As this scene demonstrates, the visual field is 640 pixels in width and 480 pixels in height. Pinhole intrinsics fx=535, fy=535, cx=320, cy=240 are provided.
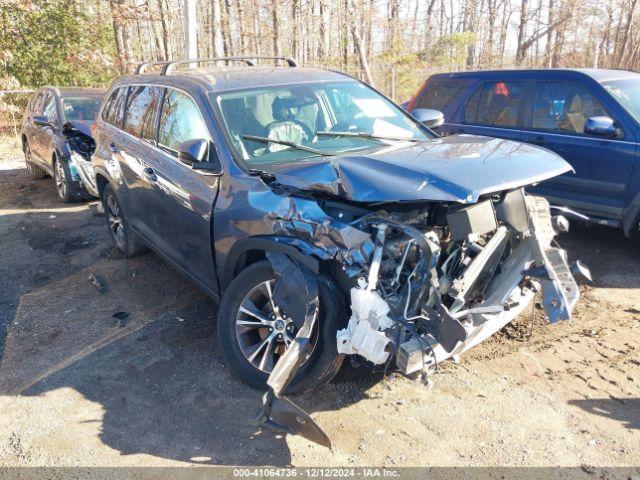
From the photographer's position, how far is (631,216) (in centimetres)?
543

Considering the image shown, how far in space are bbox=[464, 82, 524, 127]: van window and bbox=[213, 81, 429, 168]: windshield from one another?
2.47m

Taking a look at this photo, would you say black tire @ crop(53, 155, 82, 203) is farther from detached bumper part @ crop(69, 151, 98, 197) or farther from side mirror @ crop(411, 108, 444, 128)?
side mirror @ crop(411, 108, 444, 128)

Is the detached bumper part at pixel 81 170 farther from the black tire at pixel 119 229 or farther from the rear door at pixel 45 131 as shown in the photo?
the black tire at pixel 119 229

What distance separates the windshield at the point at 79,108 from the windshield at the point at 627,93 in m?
7.62

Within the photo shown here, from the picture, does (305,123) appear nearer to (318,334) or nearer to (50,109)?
(318,334)

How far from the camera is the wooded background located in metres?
16.6

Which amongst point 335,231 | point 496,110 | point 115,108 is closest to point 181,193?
point 335,231

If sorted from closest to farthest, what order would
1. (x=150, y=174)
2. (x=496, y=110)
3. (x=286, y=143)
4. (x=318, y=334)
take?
1. (x=318, y=334)
2. (x=286, y=143)
3. (x=150, y=174)
4. (x=496, y=110)

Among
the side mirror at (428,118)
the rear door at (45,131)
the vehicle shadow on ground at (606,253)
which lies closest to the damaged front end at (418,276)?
the side mirror at (428,118)

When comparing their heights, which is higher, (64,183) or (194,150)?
(194,150)

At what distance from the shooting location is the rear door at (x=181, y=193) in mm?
3959

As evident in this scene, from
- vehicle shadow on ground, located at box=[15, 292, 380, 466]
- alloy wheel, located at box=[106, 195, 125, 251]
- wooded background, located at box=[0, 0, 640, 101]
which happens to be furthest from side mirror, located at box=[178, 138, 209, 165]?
wooded background, located at box=[0, 0, 640, 101]

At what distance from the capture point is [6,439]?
3221 millimetres

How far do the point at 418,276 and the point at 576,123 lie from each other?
13.3ft
